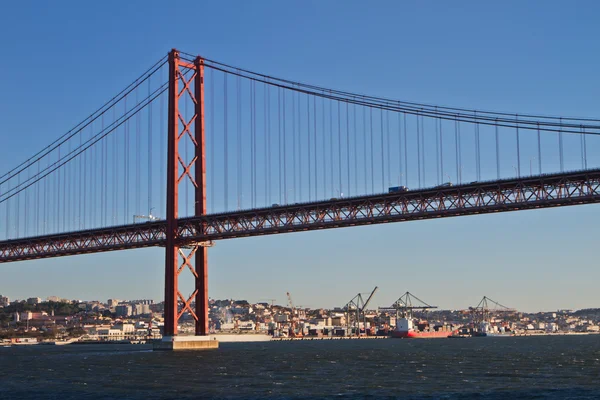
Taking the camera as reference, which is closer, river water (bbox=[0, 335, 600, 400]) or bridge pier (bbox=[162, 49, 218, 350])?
river water (bbox=[0, 335, 600, 400])

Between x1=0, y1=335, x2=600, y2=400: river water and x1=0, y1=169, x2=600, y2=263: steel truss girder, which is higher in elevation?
x1=0, y1=169, x2=600, y2=263: steel truss girder

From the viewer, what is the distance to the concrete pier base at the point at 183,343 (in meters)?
71.9

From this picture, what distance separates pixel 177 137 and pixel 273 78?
1007cm

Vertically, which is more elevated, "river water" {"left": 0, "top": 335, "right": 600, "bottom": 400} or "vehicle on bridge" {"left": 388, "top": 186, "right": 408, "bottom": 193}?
"vehicle on bridge" {"left": 388, "top": 186, "right": 408, "bottom": 193}

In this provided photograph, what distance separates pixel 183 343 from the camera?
72500 millimetres

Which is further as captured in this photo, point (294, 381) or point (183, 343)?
point (183, 343)

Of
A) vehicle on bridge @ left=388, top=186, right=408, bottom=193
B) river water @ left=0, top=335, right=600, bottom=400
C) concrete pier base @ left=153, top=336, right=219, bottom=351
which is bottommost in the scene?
river water @ left=0, top=335, right=600, bottom=400

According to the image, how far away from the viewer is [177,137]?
75.1 m

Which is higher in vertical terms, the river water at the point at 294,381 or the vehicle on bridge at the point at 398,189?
the vehicle on bridge at the point at 398,189

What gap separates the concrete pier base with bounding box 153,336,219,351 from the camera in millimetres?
71938

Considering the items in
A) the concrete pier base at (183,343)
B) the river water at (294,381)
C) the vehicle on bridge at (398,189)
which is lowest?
the river water at (294,381)

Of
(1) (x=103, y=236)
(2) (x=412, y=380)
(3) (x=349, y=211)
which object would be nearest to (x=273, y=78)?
(3) (x=349, y=211)

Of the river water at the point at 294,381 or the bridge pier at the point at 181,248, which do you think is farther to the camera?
the bridge pier at the point at 181,248

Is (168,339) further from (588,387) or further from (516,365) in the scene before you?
(588,387)
